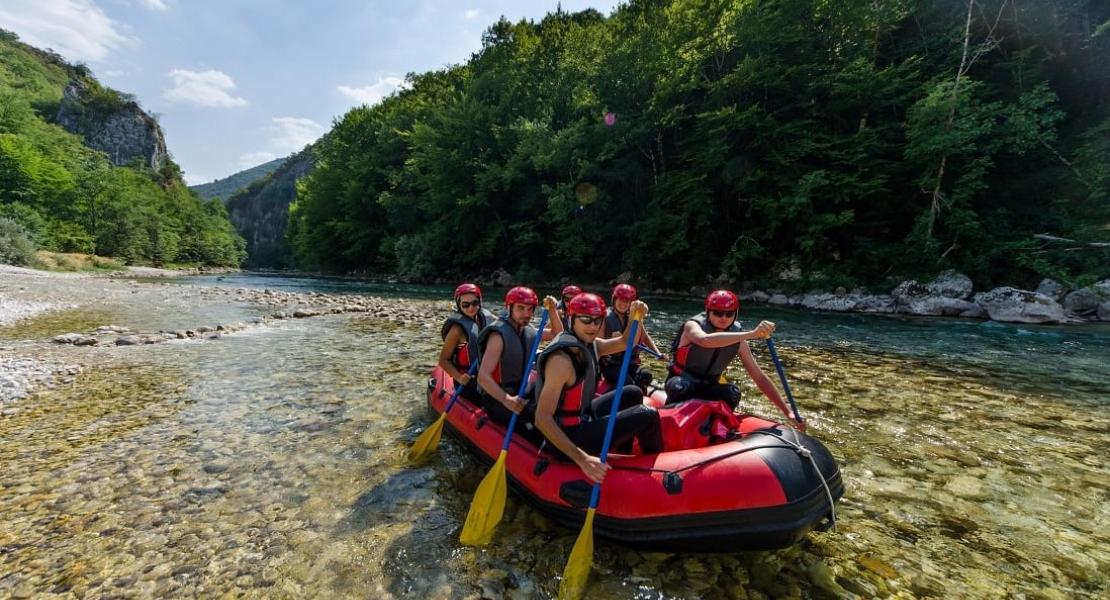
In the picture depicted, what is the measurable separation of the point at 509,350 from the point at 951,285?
20.6m

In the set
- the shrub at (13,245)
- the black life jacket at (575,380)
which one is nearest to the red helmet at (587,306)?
the black life jacket at (575,380)

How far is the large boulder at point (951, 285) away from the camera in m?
17.5

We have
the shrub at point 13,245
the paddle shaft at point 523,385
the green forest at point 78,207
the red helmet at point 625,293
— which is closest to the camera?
the paddle shaft at point 523,385

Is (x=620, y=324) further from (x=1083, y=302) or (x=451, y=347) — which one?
(x=1083, y=302)

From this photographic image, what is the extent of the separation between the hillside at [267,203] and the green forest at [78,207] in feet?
156

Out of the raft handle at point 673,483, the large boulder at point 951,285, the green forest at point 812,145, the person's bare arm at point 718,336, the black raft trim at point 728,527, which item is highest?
the green forest at point 812,145

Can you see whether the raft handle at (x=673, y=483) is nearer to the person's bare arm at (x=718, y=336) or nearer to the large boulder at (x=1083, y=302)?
the person's bare arm at (x=718, y=336)

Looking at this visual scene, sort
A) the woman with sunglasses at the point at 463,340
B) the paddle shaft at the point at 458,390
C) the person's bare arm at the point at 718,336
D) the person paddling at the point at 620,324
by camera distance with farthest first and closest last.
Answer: the person paddling at the point at 620,324 < the woman with sunglasses at the point at 463,340 < the paddle shaft at the point at 458,390 < the person's bare arm at the point at 718,336

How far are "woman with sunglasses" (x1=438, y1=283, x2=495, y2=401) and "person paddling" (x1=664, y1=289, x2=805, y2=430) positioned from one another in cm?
233

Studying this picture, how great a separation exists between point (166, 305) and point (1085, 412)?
24.9m

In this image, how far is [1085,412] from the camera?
6.57 m

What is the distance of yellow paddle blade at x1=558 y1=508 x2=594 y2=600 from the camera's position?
2.98m

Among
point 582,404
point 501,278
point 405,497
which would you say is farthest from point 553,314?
point 501,278

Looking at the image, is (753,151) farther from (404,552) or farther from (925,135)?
(404,552)
